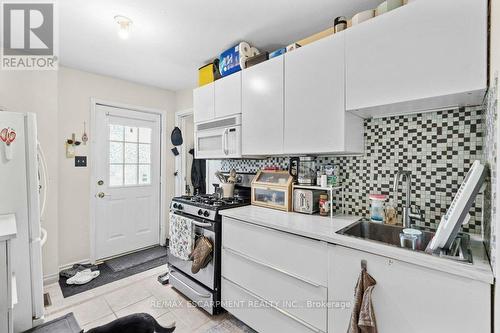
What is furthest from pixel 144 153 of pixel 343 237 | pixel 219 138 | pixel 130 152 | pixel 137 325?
pixel 343 237

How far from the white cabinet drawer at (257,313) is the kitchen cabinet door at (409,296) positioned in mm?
265

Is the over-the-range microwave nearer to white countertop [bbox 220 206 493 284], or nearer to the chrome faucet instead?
white countertop [bbox 220 206 493 284]

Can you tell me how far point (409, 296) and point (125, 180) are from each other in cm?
333

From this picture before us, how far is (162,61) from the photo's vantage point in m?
2.57

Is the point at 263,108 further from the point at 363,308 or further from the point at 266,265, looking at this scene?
the point at 363,308

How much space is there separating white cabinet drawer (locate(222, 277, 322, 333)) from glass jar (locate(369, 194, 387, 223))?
0.83 metres

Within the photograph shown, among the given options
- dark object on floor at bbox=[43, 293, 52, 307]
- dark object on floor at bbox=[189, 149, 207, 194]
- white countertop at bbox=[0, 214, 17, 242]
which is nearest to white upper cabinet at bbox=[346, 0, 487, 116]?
white countertop at bbox=[0, 214, 17, 242]

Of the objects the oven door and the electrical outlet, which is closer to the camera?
the oven door

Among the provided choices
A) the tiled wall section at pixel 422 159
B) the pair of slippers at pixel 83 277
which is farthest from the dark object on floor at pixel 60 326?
the tiled wall section at pixel 422 159

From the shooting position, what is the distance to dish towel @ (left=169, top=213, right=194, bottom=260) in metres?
2.09

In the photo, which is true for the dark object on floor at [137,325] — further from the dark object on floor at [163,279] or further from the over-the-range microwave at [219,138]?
the dark object on floor at [163,279]

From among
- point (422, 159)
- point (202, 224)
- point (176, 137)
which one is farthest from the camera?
point (176, 137)

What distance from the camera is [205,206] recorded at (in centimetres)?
205

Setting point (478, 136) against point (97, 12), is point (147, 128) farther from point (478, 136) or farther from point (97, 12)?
point (478, 136)
